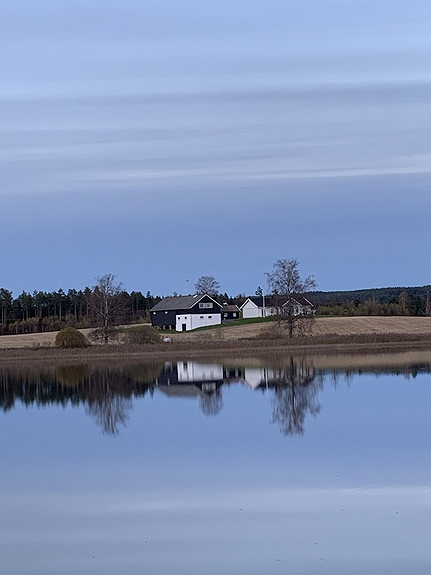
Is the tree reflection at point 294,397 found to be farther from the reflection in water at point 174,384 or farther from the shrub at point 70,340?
the shrub at point 70,340

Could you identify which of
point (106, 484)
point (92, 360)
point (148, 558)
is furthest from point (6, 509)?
point (92, 360)

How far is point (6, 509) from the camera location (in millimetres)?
12719

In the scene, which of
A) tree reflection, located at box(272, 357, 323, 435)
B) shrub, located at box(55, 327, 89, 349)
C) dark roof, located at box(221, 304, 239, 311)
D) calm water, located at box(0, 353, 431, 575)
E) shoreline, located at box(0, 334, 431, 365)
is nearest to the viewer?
calm water, located at box(0, 353, 431, 575)

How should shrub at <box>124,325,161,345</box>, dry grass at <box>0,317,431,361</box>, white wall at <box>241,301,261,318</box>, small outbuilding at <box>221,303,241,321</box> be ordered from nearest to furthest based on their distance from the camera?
1. dry grass at <box>0,317,431,361</box>
2. shrub at <box>124,325,161,345</box>
3. white wall at <box>241,301,261,318</box>
4. small outbuilding at <box>221,303,241,321</box>

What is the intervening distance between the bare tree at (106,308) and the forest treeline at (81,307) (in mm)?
10563

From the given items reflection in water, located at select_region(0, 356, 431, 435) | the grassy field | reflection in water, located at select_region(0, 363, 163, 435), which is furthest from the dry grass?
reflection in water, located at select_region(0, 363, 163, 435)

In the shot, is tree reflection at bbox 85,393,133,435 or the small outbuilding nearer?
tree reflection at bbox 85,393,133,435

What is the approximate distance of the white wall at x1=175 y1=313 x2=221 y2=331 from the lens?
82500mm

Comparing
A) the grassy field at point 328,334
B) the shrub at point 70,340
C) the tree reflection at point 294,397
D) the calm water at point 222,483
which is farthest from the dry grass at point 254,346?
the calm water at point 222,483

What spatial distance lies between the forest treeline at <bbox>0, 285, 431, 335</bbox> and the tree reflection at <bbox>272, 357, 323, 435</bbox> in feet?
132

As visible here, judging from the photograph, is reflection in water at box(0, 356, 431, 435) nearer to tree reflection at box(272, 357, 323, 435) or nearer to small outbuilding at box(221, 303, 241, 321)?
tree reflection at box(272, 357, 323, 435)

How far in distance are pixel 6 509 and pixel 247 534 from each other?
3.57 meters

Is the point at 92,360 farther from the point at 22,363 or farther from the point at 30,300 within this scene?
the point at 30,300

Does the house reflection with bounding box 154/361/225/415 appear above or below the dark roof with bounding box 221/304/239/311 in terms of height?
below
